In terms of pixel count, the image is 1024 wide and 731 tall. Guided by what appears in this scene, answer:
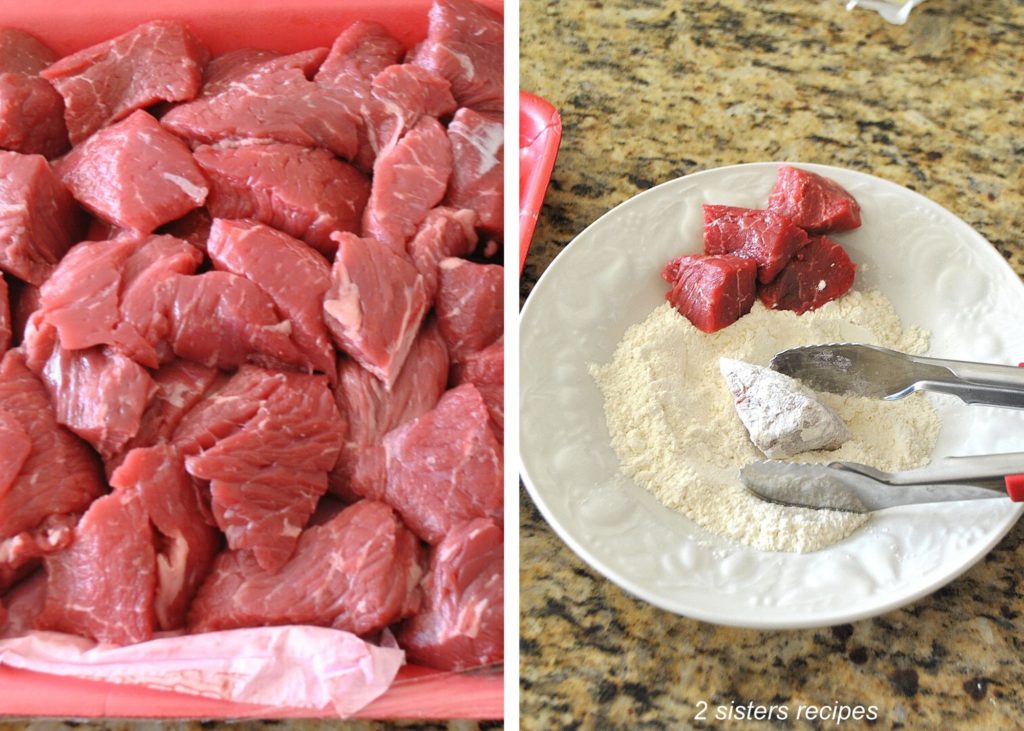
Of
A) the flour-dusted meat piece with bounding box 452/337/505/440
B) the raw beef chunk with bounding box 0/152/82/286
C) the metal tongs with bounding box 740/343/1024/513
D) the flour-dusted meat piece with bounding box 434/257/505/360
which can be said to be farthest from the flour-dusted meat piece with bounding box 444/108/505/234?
the raw beef chunk with bounding box 0/152/82/286

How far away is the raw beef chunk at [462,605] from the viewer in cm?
103

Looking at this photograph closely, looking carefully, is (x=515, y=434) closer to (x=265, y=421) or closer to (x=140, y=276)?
(x=265, y=421)

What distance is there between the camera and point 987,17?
5.36 feet

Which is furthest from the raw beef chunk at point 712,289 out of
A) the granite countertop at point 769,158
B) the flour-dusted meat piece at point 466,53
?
the flour-dusted meat piece at point 466,53

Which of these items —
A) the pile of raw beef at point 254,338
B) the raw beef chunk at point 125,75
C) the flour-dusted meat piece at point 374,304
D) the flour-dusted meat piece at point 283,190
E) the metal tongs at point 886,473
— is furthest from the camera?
the raw beef chunk at point 125,75

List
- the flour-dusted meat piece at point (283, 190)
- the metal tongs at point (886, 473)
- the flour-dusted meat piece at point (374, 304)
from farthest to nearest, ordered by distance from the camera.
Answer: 1. the flour-dusted meat piece at point (283, 190)
2. the flour-dusted meat piece at point (374, 304)
3. the metal tongs at point (886, 473)

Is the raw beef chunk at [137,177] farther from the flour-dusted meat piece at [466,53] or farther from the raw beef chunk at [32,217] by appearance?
the flour-dusted meat piece at [466,53]

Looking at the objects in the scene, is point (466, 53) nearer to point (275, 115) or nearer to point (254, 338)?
point (275, 115)

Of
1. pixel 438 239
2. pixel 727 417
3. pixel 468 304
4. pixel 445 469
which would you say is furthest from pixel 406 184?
pixel 727 417

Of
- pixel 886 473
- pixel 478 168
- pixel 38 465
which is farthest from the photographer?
pixel 478 168

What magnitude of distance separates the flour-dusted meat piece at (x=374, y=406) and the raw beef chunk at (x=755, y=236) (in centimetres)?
41

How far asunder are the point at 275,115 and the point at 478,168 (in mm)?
310

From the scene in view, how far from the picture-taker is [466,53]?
1.43 m

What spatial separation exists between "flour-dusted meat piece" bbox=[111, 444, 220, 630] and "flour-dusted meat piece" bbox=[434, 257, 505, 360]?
39 centimetres
